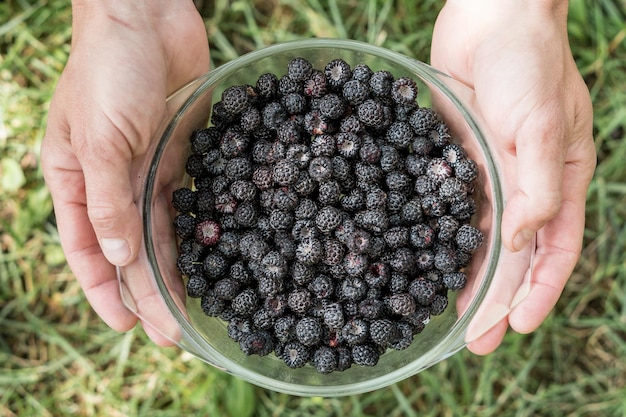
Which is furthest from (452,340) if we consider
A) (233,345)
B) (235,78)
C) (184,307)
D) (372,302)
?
(235,78)

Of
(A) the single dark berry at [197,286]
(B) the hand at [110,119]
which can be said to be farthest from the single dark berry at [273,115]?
(A) the single dark berry at [197,286]

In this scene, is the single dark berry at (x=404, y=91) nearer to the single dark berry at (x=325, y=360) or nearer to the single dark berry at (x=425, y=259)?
the single dark berry at (x=425, y=259)

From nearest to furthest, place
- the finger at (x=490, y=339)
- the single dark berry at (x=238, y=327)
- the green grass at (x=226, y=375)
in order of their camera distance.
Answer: the single dark berry at (x=238, y=327)
the finger at (x=490, y=339)
the green grass at (x=226, y=375)

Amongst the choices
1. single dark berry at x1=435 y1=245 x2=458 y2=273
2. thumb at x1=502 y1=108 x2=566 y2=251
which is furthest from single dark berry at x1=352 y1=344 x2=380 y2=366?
thumb at x1=502 y1=108 x2=566 y2=251

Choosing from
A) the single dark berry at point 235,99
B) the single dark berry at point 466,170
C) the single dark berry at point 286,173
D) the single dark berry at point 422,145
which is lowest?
the single dark berry at point 466,170

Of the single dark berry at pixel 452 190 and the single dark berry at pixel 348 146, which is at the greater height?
the single dark berry at pixel 348 146

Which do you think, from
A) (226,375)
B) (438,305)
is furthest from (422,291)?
(226,375)

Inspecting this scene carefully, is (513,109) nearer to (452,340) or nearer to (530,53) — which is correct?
(530,53)
